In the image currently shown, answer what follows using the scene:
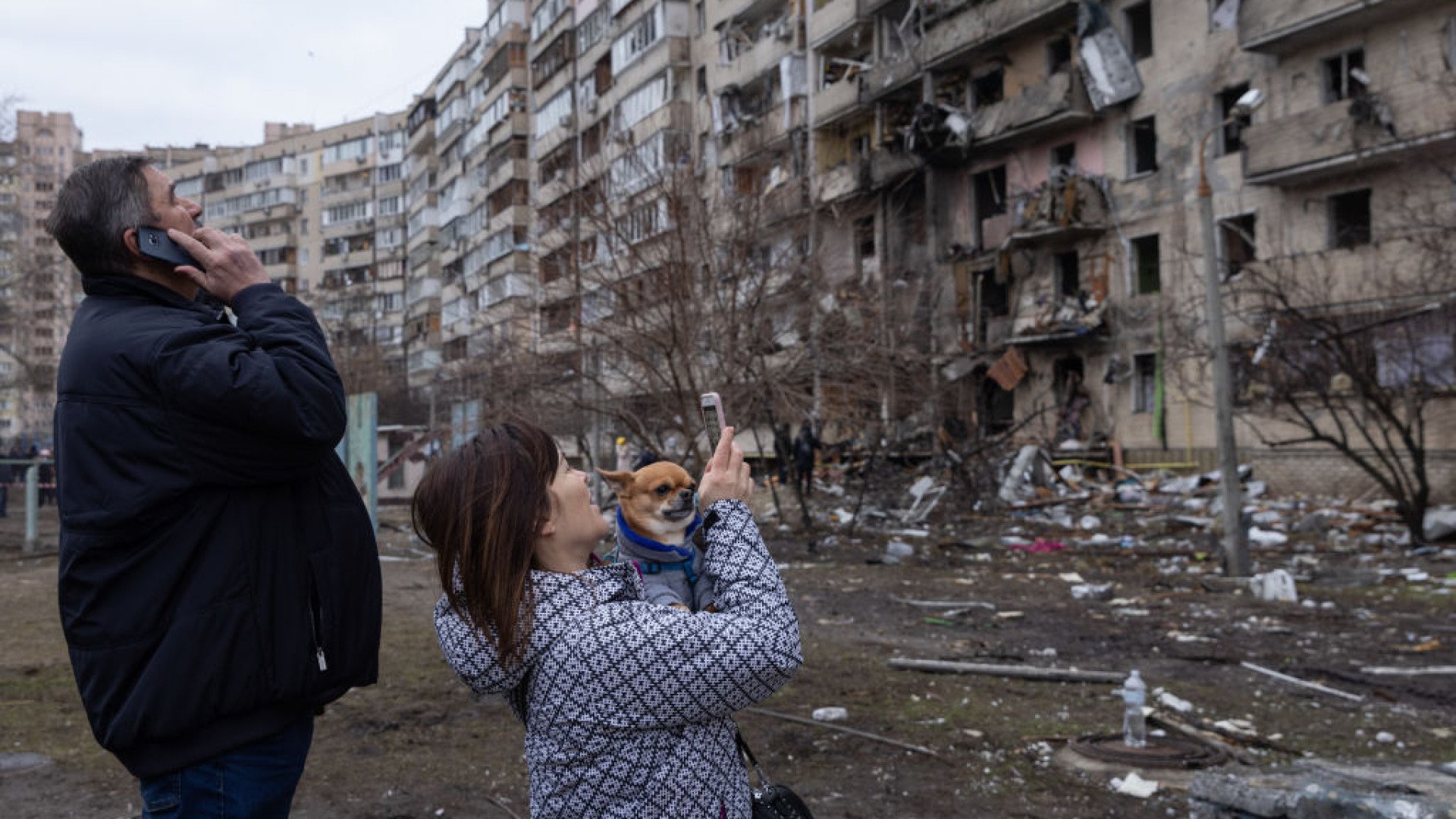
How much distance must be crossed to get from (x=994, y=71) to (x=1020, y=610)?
25486mm

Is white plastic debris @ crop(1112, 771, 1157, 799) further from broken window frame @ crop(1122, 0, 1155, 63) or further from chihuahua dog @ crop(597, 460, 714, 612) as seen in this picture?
broken window frame @ crop(1122, 0, 1155, 63)

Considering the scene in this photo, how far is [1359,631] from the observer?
33.9ft

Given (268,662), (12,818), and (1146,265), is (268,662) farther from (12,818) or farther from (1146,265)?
(1146,265)

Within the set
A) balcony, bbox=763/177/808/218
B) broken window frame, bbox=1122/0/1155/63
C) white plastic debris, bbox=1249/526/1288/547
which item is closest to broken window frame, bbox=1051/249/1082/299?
broken window frame, bbox=1122/0/1155/63

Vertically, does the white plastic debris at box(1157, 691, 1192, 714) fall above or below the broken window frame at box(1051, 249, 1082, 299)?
below

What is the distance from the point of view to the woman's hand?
2.25 meters

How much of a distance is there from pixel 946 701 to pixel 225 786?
604 cm

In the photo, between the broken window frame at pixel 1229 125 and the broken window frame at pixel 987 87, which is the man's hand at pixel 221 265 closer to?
the broken window frame at pixel 1229 125

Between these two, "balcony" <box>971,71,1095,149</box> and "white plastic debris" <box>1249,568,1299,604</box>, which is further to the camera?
"balcony" <box>971,71,1095,149</box>

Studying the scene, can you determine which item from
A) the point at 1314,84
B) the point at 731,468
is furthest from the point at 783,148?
the point at 731,468

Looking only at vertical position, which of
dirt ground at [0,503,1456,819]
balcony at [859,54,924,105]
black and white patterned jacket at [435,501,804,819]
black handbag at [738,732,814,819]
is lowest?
dirt ground at [0,503,1456,819]

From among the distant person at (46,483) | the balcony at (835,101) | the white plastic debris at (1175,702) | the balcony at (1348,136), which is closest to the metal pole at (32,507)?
the distant person at (46,483)

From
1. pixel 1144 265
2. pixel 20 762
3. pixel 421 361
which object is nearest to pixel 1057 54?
pixel 1144 265

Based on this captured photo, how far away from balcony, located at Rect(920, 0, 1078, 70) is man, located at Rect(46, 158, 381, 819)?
31076 millimetres
